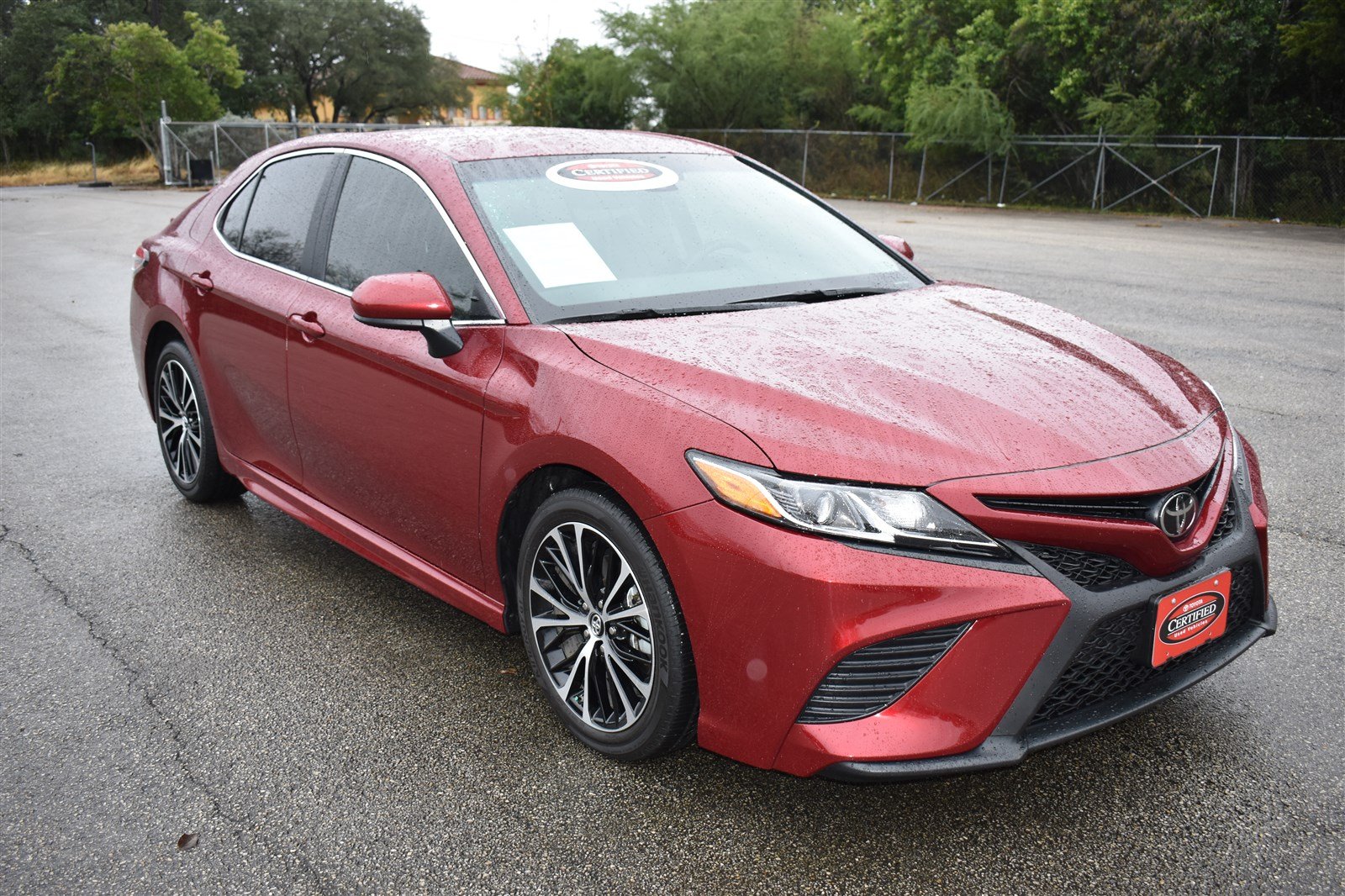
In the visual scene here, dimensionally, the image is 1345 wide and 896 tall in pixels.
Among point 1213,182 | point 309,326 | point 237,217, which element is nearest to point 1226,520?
point 309,326

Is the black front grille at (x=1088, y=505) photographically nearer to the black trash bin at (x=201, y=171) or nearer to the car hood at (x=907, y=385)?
the car hood at (x=907, y=385)

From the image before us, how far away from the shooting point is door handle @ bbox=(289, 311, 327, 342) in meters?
3.81

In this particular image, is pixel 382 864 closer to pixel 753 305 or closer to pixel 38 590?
pixel 753 305

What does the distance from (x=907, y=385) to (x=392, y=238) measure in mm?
1857

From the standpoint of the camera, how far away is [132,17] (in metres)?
61.2

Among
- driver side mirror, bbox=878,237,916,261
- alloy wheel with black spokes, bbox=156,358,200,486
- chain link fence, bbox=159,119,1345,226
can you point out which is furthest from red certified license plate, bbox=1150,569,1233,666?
chain link fence, bbox=159,119,1345,226

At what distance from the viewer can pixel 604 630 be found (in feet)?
9.58

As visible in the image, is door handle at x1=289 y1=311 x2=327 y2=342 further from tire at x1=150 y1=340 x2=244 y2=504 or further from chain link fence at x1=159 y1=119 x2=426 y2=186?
chain link fence at x1=159 y1=119 x2=426 y2=186

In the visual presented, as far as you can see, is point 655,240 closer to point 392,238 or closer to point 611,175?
point 611,175

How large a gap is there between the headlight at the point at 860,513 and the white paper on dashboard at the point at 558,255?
3.70ft

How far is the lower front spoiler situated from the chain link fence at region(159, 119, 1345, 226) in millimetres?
15889

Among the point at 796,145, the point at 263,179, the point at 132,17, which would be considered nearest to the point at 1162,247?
the point at 263,179

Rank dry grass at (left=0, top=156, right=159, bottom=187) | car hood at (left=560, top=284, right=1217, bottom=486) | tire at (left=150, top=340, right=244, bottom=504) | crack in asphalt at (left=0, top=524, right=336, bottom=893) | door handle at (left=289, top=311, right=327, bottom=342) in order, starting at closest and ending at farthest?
1. car hood at (left=560, top=284, right=1217, bottom=486)
2. crack in asphalt at (left=0, top=524, right=336, bottom=893)
3. door handle at (left=289, top=311, right=327, bottom=342)
4. tire at (left=150, top=340, right=244, bottom=504)
5. dry grass at (left=0, top=156, right=159, bottom=187)

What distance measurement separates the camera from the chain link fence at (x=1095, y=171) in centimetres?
2236
